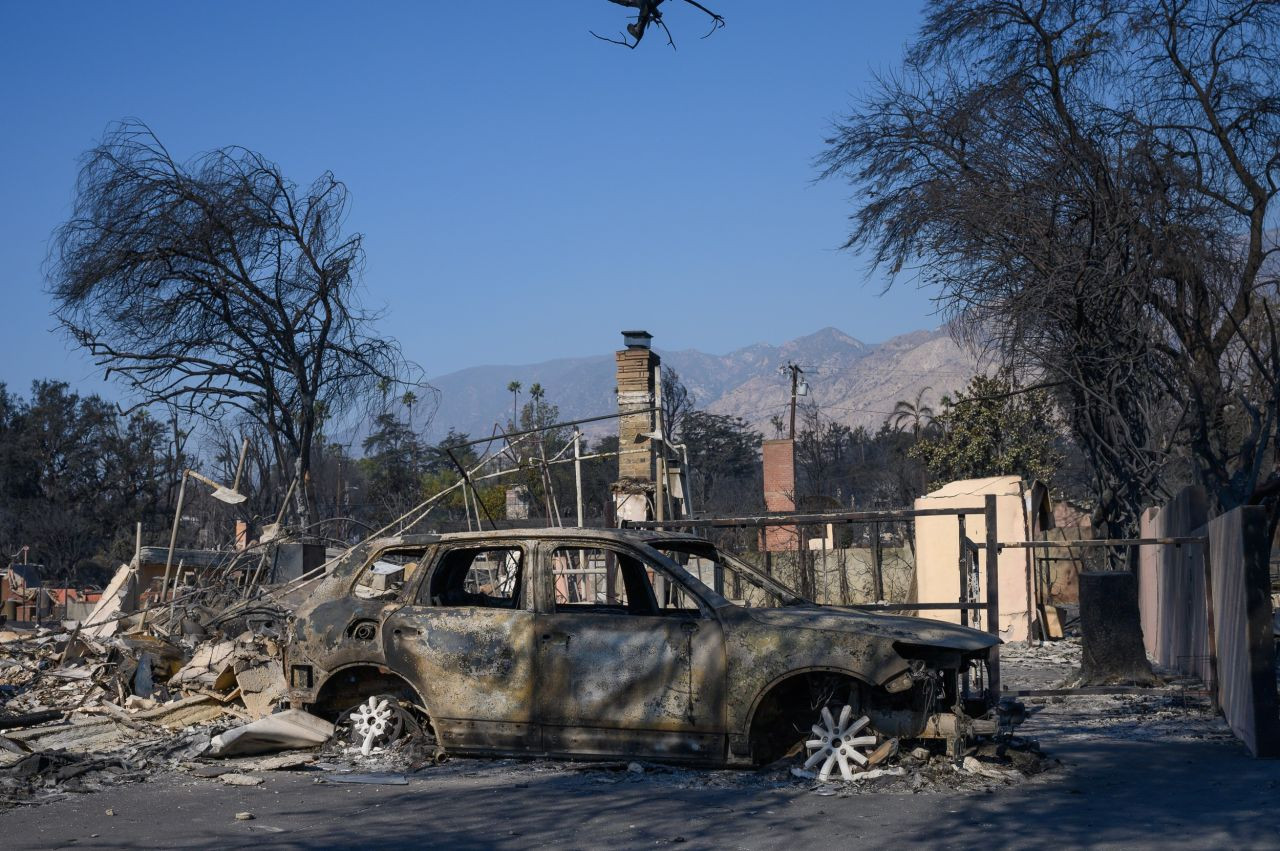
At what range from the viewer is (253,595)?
13711mm

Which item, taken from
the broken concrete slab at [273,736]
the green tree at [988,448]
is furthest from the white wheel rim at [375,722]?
the green tree at [988,448]

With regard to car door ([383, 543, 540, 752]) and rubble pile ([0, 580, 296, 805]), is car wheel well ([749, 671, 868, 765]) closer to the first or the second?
car door ([383, 543, 540, 752])

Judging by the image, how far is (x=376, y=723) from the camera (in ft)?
29.1

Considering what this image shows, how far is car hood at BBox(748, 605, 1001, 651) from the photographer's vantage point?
7914 millimetres

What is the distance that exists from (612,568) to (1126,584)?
5.23 m

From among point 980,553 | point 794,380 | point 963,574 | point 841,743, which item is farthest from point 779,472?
point 841,743

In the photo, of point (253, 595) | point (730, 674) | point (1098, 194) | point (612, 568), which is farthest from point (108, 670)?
point (1098, 194)

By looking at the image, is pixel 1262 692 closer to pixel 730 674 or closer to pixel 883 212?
pixel 730 674

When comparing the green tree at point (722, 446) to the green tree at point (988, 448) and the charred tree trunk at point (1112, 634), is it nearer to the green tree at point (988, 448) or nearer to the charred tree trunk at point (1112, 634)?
the green tree at point (988, 448)

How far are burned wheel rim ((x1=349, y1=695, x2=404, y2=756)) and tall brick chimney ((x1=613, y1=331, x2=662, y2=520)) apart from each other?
8400 mm

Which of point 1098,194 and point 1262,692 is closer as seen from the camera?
point 1262,692

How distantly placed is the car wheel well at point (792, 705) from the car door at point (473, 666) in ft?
4.96

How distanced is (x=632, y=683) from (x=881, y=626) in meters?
1.67

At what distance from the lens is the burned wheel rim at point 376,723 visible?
8844 mm
